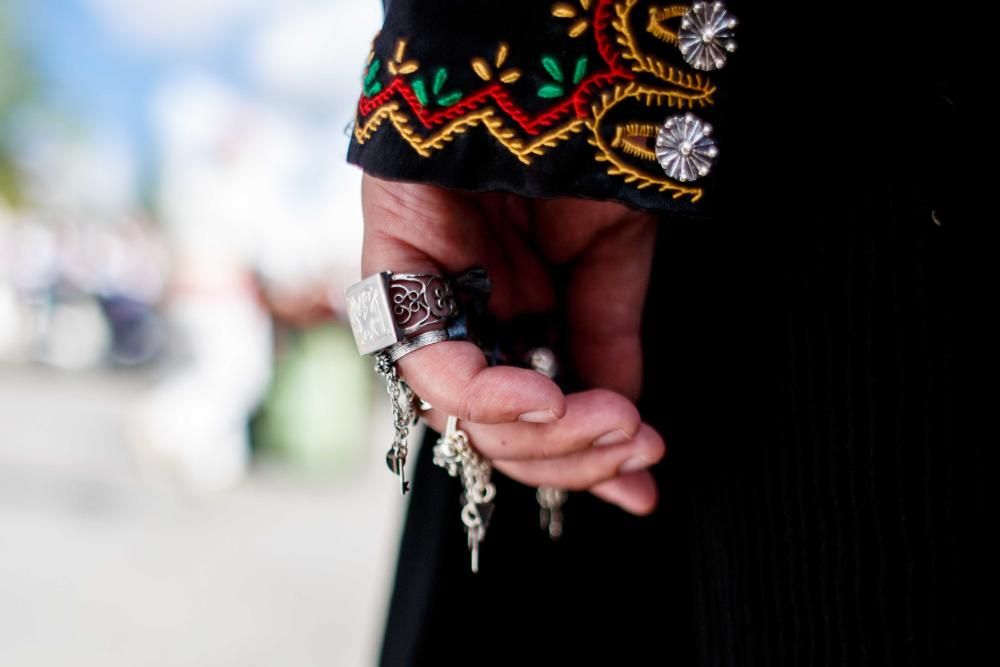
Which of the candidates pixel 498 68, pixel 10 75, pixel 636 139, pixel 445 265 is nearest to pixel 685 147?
pixel 636 139

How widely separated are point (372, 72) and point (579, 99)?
0.65 feet

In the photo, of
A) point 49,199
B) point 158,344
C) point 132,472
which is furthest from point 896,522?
point 49,199

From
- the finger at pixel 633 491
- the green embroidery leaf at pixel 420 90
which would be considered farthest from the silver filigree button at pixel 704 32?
the finger at pixel 633 491

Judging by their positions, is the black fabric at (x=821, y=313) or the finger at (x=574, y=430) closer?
the black fabric at (x=821, y=313)

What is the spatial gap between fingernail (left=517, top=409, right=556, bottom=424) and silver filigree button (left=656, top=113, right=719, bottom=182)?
0.22 metres

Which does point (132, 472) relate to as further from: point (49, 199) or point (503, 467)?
point (49, 199)

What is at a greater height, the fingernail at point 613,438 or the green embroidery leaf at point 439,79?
the green embroidery leaf at point 439,79

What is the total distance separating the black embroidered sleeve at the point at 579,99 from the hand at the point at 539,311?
0.39 ft

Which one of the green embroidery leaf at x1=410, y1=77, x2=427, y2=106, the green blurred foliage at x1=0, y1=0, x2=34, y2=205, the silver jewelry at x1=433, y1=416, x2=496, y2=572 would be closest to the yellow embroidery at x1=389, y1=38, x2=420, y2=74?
the green embroidery leaf at x1=410, y1=77, x2=427, y2=106

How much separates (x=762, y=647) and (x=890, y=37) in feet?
1.78

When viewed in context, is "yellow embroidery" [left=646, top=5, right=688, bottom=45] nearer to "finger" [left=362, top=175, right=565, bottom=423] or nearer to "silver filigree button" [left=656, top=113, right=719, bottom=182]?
"silver filigree button" [left=656, top=113, right=719, bottom=182]

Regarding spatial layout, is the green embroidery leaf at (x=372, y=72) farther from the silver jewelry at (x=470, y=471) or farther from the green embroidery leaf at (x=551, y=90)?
the silver jewelry at (x=470, y=471)

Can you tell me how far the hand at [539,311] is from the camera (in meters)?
0.72

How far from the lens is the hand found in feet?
2.37
